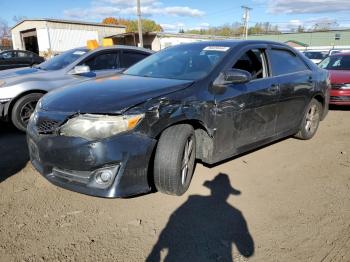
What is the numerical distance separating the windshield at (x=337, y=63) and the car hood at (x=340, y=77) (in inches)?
23.7

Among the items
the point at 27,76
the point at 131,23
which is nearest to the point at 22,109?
the point at 27,76

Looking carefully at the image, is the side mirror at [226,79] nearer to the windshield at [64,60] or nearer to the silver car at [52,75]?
the silver car at [52,75]

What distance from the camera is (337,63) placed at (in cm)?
939

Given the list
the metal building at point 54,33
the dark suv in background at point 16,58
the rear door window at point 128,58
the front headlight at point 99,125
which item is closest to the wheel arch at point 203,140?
the front headlight at point 99,125

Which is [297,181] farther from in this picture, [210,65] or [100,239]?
[100,239]

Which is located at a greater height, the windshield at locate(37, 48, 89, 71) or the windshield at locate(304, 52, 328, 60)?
the windshield at locate(37, 48, 89, 71)

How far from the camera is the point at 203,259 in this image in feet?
8.14

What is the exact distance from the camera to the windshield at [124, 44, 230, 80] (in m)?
3.80

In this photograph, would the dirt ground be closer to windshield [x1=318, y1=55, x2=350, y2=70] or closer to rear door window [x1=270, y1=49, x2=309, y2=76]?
rear door window [x1=270, y1=49, x2=309, y2=76]

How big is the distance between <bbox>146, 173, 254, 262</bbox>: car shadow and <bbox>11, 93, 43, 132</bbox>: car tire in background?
3.81 m

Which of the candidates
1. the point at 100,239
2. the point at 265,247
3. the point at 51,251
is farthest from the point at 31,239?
the point at 265,247

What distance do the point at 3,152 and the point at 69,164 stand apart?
248 centimetres

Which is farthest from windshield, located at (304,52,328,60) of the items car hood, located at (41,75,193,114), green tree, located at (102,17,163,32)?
green tree, located at (102,17,163,32)

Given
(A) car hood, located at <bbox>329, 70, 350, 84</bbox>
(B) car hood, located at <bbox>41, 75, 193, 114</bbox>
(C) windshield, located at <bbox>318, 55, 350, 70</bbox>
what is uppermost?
(B) car hood, located at <bbox>41, 75, 193, 114</bbox>
